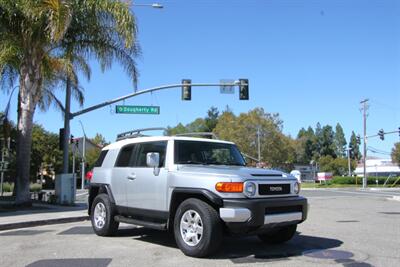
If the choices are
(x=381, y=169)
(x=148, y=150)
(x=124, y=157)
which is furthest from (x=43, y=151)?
(x=381, y=169)

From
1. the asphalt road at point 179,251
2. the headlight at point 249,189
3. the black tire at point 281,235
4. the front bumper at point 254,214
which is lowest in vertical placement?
the asphalt road at point 179,251

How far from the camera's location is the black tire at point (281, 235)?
9452mm

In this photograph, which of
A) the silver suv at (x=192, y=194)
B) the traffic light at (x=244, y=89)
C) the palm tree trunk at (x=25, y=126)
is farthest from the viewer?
the traffic light at (x=244, y=89)

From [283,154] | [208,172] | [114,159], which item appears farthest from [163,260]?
[283,154]

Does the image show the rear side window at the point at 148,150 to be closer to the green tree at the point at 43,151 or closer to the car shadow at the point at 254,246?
the car shadow at the point at 254,246

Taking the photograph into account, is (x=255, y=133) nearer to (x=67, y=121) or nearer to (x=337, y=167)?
(x=67, y=121)

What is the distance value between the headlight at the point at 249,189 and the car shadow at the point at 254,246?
3.27ft

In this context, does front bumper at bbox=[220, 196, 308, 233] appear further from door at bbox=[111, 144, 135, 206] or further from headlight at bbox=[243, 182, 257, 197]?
door at bbox=[111, 144, 135, 206]

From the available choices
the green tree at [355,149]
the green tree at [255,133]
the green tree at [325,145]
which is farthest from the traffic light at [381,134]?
the green tree at [355,149]

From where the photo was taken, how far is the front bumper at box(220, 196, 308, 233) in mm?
7992

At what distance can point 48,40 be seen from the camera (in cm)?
1908

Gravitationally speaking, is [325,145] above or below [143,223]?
above

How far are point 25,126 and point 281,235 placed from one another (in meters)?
13.4

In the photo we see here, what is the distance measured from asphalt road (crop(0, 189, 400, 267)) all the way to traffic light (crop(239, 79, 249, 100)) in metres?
14.9
